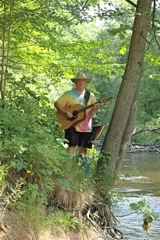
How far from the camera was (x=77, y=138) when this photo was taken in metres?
6.25

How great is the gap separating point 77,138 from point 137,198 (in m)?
Result: 3.52

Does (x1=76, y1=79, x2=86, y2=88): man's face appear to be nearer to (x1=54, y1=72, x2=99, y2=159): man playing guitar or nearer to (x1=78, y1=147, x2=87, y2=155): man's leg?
(x1=54, y1=72, x2=99, y2=159): man playing guitar

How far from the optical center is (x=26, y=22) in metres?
8.04

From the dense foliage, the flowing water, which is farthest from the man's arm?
the flowing water

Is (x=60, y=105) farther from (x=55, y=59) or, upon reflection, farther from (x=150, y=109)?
(x=150, y=109)

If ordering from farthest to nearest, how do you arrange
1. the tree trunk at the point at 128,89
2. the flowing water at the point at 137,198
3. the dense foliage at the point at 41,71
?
the flowing water at the point at 137,198
the tree trunk at the point at 128,89
the dense foliage at the point at 41,71

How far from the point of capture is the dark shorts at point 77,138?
20.3 ft

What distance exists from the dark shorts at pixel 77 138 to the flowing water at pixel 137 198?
27.5 inches

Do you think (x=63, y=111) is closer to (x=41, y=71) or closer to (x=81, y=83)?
(x=81, y=83)

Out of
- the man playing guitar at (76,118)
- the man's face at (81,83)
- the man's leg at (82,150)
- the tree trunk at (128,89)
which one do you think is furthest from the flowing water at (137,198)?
the man's face at (81,83)

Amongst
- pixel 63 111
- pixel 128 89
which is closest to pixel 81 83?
pixel 63 111

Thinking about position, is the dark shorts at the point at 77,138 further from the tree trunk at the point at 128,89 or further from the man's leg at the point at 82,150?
the tree trunk at the point at 128,89

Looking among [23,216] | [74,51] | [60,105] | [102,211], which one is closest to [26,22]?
[74,51]

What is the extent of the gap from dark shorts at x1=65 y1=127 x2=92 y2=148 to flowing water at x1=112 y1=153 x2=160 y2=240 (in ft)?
2.30
